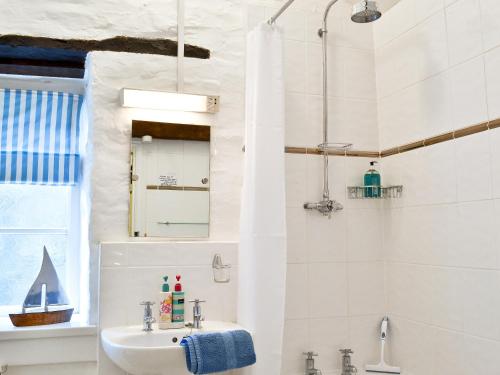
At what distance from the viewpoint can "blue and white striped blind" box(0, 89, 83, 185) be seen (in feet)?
8.01

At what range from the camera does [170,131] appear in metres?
2.37

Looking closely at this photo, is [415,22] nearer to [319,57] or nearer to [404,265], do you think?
[319,57]

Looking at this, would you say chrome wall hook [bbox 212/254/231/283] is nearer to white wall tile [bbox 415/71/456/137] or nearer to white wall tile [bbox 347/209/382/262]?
white wall tile [bbox 347/209/382/262]

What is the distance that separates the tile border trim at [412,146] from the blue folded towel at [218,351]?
102 centimetres

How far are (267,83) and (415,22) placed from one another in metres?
0.87

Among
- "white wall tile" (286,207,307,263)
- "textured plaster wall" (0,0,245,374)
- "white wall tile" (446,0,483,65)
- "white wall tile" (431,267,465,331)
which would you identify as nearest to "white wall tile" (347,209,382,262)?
"white wall tile" (286,207,307,263)

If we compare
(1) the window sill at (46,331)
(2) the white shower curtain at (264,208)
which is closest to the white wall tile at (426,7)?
(2) the white shower curtain at (264,208)

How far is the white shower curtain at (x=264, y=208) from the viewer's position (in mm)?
2088

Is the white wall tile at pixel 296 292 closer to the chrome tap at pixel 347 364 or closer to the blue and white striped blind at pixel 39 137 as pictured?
the chrome tap at pixel 347 364

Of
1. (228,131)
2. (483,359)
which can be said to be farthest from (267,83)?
(483,359)

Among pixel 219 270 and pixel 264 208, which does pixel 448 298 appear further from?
pixel 219 270

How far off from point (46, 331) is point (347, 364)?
147 cm

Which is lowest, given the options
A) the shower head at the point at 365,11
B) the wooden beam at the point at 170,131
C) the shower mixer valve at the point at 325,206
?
the shower mixer valve at the point at 325,206

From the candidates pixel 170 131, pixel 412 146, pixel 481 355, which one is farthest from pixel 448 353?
pixel 170 131
